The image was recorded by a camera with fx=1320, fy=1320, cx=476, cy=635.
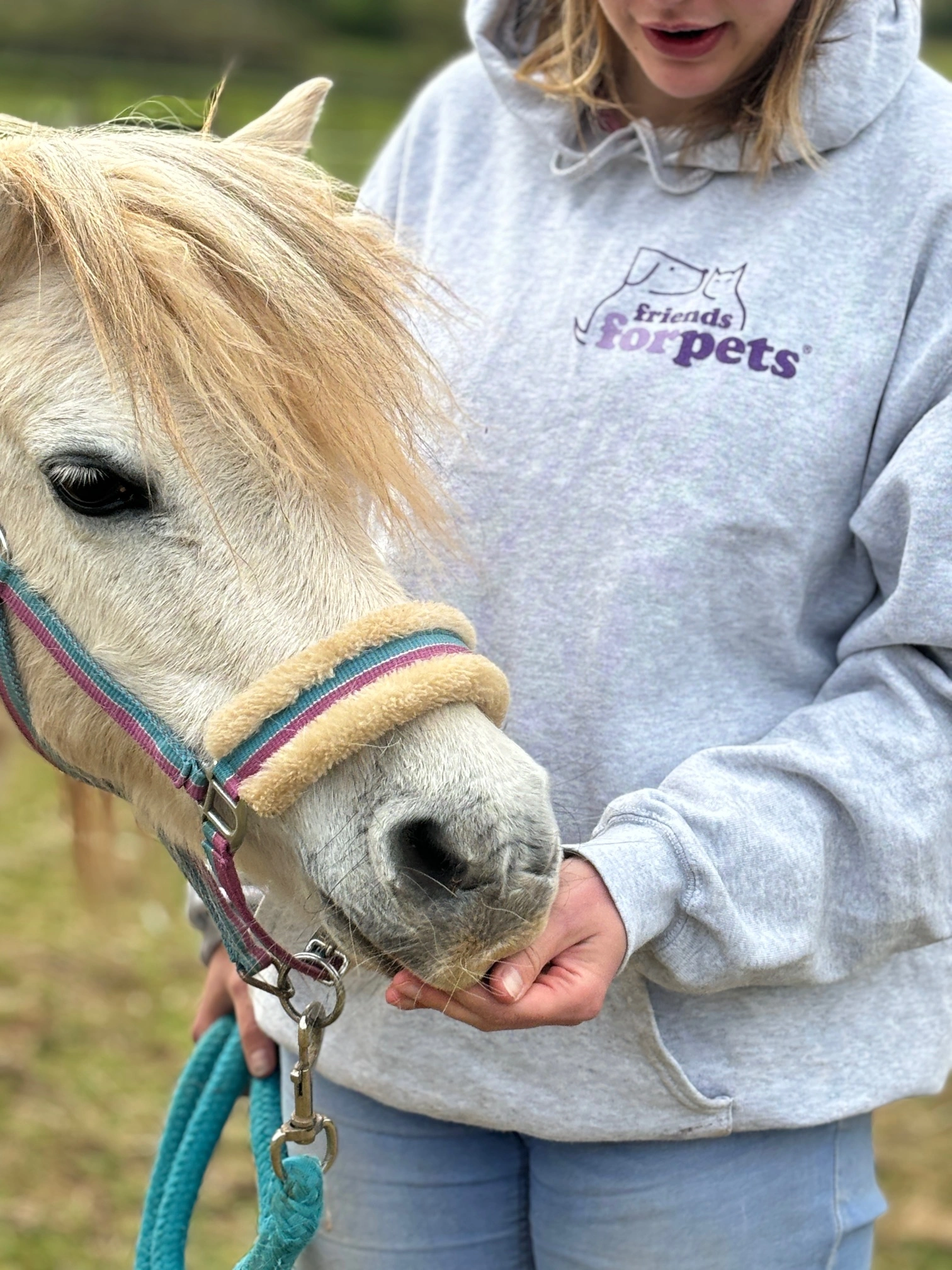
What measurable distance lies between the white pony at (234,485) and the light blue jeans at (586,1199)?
30 centimetres

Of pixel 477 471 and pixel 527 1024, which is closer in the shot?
pixel 527 1024

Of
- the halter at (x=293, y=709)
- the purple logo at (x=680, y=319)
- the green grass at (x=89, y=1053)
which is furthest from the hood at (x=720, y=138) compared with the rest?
the green grass at (x=89, y=1053)

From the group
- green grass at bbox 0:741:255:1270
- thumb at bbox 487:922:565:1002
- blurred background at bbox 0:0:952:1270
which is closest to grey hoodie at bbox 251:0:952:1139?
thumb at bbox 487:922:565:1002

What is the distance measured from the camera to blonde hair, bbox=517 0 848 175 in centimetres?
128

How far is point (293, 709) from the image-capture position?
→ 1.09 meters

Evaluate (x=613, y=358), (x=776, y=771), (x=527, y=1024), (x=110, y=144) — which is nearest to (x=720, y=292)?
(x=613, y=358)

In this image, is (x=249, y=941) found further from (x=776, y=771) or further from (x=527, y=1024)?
(x=776, y=771)

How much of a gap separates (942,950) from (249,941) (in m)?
0.69

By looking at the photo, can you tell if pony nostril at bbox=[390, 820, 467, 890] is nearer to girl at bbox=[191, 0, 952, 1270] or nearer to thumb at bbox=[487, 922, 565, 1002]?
thumb at bbox=[487, 922, 565, 1002]

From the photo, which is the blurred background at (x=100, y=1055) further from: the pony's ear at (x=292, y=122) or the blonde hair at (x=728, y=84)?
the blonde hair at (x=728, y=84)

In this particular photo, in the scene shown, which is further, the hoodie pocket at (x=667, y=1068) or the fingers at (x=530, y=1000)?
the hoodie pocket at (x=667, y=1068)

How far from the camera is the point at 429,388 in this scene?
1328 millimetres

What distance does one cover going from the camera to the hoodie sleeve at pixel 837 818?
117cm

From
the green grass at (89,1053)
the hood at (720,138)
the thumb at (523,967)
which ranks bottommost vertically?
the green grass at (89,1053)
